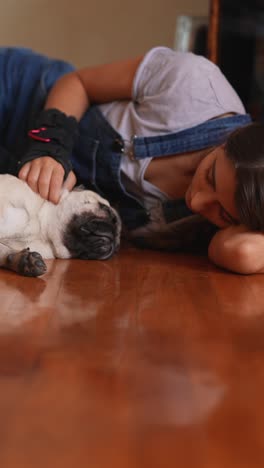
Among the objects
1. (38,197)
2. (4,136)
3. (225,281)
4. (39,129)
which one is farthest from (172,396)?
(4,136)

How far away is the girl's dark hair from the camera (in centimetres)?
100

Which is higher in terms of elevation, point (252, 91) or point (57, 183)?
point (57, 183)

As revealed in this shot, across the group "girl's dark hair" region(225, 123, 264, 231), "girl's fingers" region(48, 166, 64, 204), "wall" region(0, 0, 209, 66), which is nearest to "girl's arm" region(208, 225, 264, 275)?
"girl's dark hair" region(225, 123, 264, 231)

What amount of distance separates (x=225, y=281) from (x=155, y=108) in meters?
0.42

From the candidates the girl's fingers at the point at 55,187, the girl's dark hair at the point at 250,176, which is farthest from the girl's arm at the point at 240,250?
the girl's fingers at the point at 55,187

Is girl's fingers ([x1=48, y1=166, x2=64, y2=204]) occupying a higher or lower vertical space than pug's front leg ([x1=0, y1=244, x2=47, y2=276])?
higher

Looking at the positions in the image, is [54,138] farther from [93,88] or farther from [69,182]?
[93,88]

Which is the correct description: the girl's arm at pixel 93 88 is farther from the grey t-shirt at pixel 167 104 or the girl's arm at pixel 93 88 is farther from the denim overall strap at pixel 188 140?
the denim overall strap at pixel 188 140

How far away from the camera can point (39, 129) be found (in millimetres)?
1209

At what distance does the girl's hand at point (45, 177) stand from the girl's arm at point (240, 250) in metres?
0.29

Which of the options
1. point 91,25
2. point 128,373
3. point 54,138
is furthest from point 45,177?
point 91,25

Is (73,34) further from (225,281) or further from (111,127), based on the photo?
(225,281)

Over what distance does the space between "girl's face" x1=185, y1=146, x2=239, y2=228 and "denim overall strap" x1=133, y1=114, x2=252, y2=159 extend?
0.08 meters

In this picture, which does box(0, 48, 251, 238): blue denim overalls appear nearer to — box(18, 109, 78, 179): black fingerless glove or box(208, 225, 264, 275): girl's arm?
box(18, 109, 78, 179): black fingerless glove
